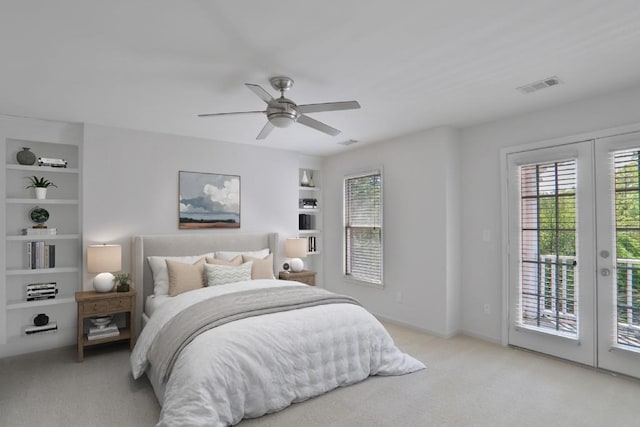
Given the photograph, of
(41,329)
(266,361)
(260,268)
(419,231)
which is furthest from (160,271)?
(419,231)

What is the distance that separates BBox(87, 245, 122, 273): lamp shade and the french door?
4.22m

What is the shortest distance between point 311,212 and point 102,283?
10.4 feet

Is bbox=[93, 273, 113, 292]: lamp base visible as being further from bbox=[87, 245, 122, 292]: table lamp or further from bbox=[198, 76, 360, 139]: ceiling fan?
bbox=[198, 76, 360, 139]: ceiling fan

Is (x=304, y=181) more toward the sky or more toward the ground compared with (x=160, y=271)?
more toward the sky

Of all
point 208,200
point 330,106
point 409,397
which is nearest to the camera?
point 330,106

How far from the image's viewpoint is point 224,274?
3.98 metres

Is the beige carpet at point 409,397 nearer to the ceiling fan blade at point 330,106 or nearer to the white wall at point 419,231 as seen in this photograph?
the white wall at point 419,231

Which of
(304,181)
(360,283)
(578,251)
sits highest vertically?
(304,181)

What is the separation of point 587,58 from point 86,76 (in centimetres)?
371

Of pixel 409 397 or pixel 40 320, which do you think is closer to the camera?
pixel 409 397

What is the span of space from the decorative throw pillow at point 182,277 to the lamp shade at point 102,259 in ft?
1.72

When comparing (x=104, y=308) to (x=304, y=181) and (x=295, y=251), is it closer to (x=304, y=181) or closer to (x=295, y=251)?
(x=295, y=251)

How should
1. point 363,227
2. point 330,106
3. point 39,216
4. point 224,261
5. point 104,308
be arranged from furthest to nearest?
point 363,227, point 224,261, point 39,216, point 104,308, point 330,106

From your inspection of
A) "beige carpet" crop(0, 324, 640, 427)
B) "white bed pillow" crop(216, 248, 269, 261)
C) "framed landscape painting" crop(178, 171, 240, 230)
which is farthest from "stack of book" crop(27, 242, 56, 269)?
"white bed pillow" crop(216, 248, 269, 261)
